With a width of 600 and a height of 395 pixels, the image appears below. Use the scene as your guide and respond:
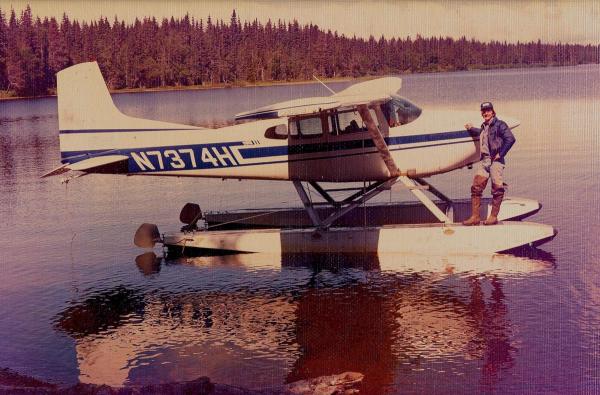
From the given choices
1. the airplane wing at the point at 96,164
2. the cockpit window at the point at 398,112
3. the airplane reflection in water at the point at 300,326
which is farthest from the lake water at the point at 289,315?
the cockpit window at the point at 398,112

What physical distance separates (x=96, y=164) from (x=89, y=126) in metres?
0.89

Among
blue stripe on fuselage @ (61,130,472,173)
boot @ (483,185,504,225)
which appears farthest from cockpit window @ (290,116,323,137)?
boot @ (483,185,504,225)

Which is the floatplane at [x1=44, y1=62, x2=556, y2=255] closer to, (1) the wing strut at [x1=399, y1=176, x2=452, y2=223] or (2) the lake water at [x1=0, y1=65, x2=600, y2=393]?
(1) the wing strut at [x1=399, y1=176, x2=452, y2=223]

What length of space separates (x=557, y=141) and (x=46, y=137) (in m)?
26.7

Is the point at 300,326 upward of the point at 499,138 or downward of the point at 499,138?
downward

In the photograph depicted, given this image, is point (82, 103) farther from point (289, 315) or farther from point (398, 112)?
point (289, 315)

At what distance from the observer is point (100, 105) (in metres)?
14.3

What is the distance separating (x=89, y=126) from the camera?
14148mm

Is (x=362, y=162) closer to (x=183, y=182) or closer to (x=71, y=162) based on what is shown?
(x=71, y=162)

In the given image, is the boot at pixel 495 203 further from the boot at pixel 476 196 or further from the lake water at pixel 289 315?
the lake water at pixel 289 315

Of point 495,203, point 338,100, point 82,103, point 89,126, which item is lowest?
point 495,203

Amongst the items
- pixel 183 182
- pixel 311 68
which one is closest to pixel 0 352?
pixel 183 182

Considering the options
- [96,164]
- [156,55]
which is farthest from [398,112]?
[156,55]

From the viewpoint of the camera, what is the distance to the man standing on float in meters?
12.9
